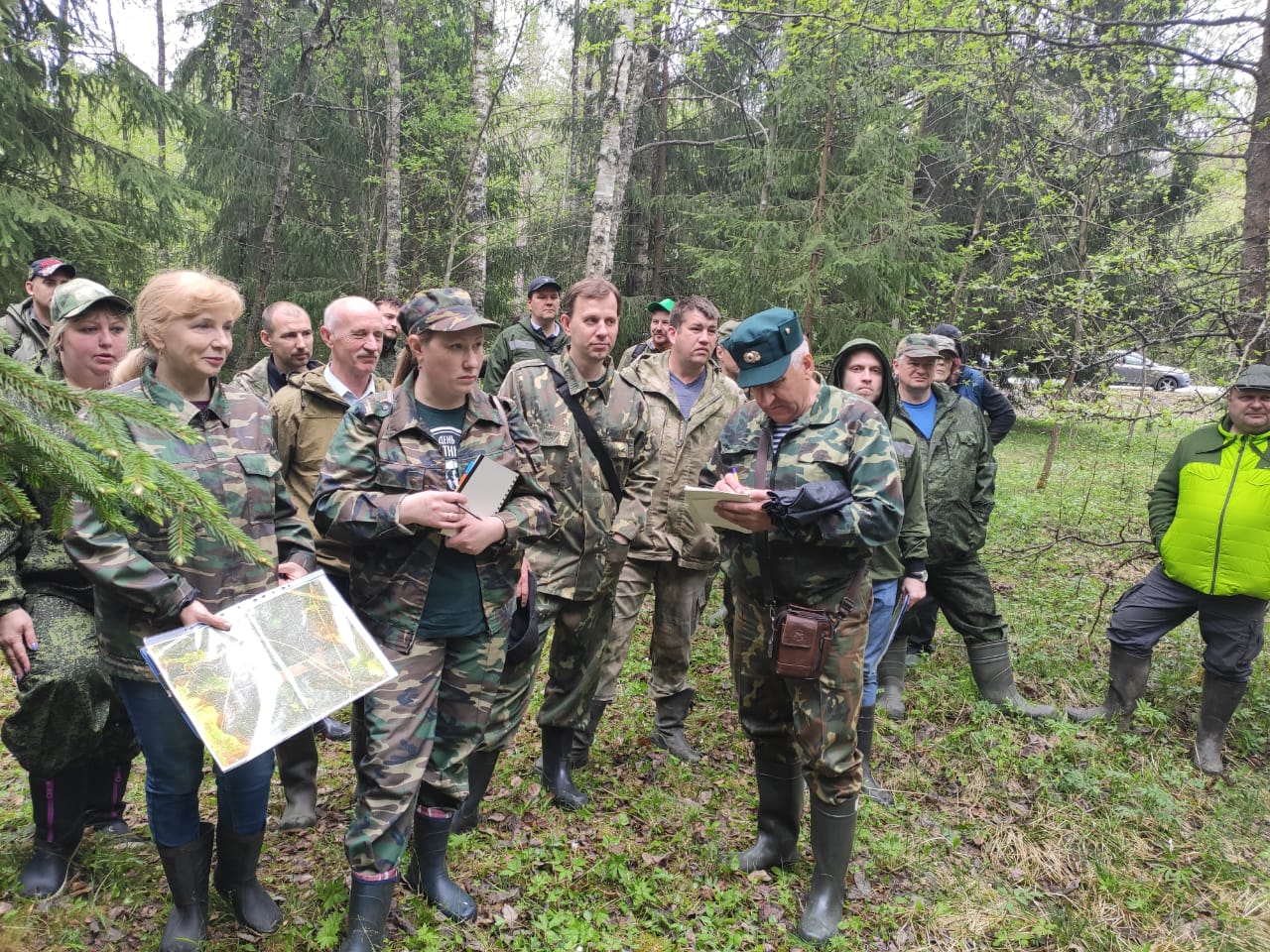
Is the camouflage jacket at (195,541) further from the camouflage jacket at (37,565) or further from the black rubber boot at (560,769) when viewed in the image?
the black rubber boot at (560,769)

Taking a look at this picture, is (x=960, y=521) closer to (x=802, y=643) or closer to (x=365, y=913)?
(x=802, y=643)

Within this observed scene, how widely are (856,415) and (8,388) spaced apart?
104 inches

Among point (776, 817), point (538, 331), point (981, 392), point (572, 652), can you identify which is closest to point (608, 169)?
point (538, 331)

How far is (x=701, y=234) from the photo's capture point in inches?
552

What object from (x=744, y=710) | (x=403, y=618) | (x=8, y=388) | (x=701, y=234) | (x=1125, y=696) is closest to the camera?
(x=8, y=388)

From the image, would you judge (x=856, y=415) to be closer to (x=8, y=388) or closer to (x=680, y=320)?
(x=680, y=320)

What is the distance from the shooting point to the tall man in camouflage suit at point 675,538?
14.5ft

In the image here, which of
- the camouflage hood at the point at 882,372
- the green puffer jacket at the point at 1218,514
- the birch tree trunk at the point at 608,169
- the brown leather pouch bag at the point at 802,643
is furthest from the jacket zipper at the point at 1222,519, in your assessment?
the birch tree trunk at the point at 608,169

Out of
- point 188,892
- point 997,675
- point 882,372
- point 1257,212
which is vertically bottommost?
point 997,675

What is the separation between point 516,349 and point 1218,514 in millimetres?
4613

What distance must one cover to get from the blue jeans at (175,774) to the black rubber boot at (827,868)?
7.10 feet

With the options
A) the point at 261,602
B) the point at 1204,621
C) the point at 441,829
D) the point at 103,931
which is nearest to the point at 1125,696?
the point at 1204,621

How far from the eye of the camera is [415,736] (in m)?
2.79

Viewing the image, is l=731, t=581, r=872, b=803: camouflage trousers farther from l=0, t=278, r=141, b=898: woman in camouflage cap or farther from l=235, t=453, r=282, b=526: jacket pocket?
l=0, t=278, r=141, b=898: woman in camouflage cap
